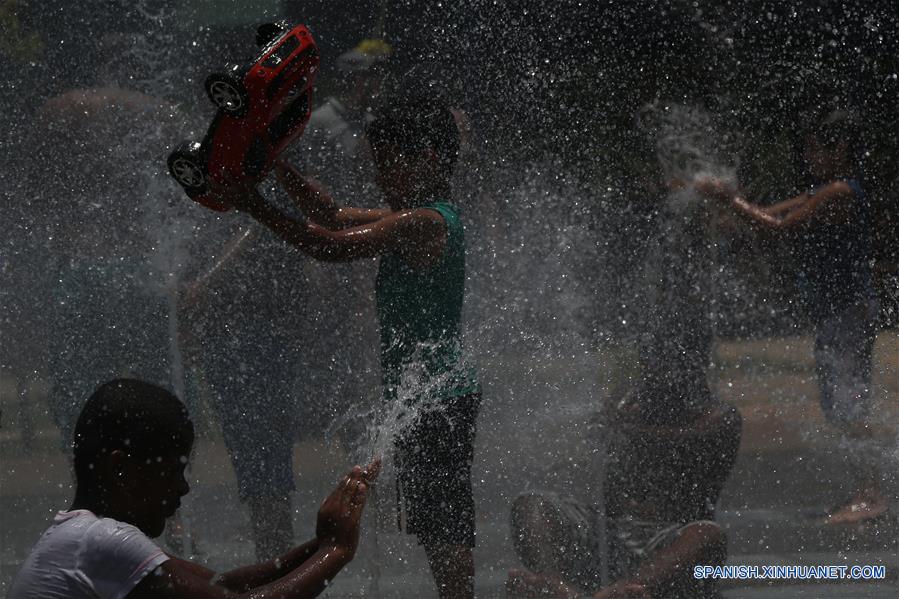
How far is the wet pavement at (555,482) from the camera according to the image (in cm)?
381

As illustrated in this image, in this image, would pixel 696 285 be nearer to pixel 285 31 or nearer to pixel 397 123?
pixel 397 123

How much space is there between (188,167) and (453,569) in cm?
116

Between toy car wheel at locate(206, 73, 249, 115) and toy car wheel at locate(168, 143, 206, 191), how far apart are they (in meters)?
0.12

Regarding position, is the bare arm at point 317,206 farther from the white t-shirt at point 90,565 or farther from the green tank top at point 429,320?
the white t-shirt at point 90,565

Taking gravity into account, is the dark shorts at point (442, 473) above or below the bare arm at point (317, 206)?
below

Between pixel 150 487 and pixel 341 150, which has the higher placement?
pixel 341 150

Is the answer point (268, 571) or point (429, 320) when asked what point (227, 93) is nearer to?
point (429, 320)

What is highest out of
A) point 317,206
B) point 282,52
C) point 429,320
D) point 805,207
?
point 282,52

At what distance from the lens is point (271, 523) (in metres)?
3.79

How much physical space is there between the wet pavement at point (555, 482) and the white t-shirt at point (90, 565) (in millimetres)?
1704

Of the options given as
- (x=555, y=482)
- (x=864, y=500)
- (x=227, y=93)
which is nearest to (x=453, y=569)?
(x=555, y=482)

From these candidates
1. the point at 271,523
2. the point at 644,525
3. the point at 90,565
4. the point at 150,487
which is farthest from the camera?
the point at 271,523

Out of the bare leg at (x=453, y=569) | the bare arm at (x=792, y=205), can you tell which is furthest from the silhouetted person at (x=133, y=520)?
the bare arm at (x=792, y=205)

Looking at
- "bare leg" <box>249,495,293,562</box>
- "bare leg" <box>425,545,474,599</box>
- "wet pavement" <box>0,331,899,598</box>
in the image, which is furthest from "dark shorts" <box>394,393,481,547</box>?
"bare leg" <box>249,495,293,562</box>
